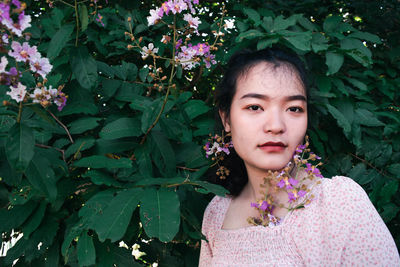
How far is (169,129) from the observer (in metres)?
1.31

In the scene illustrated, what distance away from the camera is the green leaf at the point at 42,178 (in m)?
1.00

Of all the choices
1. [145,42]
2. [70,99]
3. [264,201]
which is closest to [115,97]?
[70,99]

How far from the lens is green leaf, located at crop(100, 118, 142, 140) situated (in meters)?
1.22

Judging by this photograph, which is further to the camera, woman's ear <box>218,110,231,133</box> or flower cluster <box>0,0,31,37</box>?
woman's ear <box>218,110,231,133</box>

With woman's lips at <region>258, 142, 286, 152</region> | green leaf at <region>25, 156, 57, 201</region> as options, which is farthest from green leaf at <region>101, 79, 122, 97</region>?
woman's lips at <region>258, 142, 286, 152</region>

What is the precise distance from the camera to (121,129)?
1246mm

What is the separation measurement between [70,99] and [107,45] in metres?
0.61

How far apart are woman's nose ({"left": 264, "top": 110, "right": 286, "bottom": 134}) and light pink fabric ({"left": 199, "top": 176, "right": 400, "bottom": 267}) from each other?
225 millimetres

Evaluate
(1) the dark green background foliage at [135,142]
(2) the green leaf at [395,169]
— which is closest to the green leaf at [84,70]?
(1) the dark green background foliage at [135,142]

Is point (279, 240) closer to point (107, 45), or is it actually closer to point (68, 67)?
point (68, 67)

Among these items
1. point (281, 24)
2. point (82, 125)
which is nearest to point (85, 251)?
point (82, 125)

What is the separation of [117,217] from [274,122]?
579mm

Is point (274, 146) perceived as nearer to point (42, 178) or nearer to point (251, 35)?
point (251, 35)

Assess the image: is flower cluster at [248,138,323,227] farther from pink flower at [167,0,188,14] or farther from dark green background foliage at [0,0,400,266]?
pink flower at [167,0,188,14]
